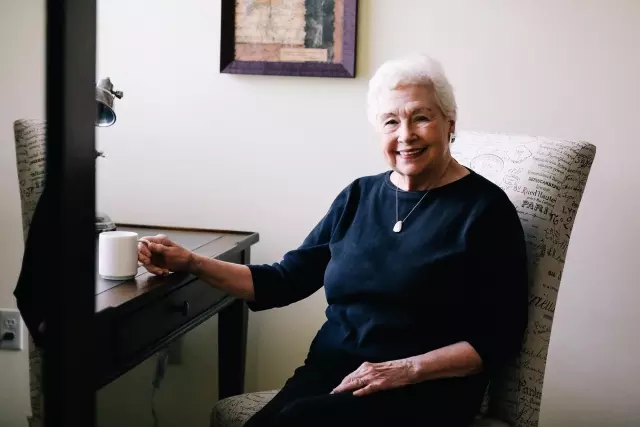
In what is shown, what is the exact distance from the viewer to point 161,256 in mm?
1416

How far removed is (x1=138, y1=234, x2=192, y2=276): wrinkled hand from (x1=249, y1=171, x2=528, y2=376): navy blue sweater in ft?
0.95

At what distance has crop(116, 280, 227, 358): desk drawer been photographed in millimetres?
1242

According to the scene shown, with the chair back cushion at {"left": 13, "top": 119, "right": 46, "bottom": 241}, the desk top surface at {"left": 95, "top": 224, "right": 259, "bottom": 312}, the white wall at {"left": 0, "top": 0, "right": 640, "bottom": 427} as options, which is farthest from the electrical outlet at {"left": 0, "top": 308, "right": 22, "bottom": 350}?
the desk top surface at {"left": 95, "top": 224, "right": 259, "bottom": 312}

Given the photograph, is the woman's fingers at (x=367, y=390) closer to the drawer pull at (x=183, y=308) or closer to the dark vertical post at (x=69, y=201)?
the drawer pull at (x=183, y=308)

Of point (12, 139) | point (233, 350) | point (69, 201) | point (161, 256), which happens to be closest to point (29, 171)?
point (12, 139)

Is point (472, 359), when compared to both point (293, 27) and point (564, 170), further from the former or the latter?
point (293, 27)

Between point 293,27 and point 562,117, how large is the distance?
724 millimetres

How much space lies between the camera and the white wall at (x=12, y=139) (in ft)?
5.18

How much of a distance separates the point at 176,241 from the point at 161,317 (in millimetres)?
427

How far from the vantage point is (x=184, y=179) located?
6.87ft

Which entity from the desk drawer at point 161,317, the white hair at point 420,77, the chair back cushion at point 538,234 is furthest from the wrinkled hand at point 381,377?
the white hair at point 420,77

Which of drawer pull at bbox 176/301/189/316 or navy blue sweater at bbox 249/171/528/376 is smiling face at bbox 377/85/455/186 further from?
drawer pull at bbox 176/301/189/316

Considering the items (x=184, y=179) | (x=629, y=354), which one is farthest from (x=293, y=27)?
(x=629, y=354)

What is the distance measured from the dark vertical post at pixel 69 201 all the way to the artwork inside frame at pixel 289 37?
4.80 feet
